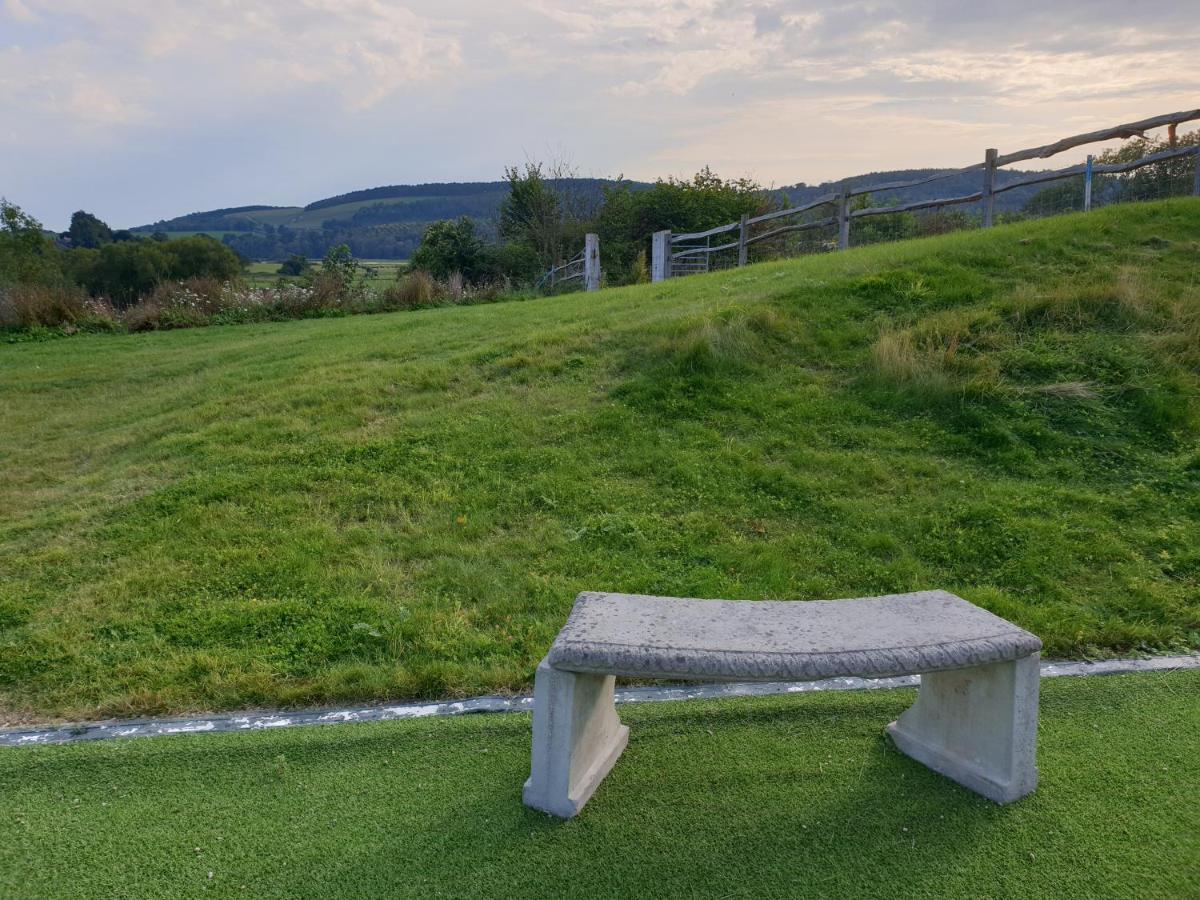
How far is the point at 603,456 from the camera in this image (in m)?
6.16

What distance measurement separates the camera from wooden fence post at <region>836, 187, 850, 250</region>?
13.7 meters

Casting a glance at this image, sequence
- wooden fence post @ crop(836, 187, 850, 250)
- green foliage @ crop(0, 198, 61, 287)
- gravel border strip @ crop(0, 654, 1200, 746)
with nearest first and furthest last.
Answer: gravel border strip @ crop(0, 654, 1200, 746)
wooden fence post @ crop(836, 187, 850, 250)
green foliage @ crop(0, 198, 61, 287)

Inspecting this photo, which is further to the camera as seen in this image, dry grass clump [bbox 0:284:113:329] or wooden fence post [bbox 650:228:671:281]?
wooden fence post [bbox 650:228:671:281]

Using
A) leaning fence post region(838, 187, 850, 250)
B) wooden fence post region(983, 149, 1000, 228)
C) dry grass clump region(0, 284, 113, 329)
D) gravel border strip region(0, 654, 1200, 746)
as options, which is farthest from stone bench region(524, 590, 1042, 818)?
dry grass clump region(0, 284, 113, 329)

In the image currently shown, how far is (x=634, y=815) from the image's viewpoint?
274cm

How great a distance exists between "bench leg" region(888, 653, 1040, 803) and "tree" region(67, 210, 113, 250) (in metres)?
65.0

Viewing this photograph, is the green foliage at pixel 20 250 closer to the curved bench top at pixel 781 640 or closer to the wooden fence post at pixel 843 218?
the wooden fence post at pixel 843 218

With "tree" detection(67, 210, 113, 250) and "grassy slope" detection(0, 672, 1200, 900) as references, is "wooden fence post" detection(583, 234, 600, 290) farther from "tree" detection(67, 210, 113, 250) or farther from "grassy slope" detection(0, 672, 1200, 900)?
"tree" detection(67, 210, 113, 250)

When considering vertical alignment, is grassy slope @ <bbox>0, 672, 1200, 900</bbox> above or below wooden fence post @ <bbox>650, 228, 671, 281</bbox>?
below

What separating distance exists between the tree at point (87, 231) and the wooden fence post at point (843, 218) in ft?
188

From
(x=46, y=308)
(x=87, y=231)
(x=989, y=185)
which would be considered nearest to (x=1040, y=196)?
(x=989, y=185)

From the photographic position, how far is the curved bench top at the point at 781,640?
8.46 ft

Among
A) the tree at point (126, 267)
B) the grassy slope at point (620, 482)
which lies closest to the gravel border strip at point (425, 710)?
the grassy slope at point (620, 482)

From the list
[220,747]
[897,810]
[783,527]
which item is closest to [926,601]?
[897,810]
